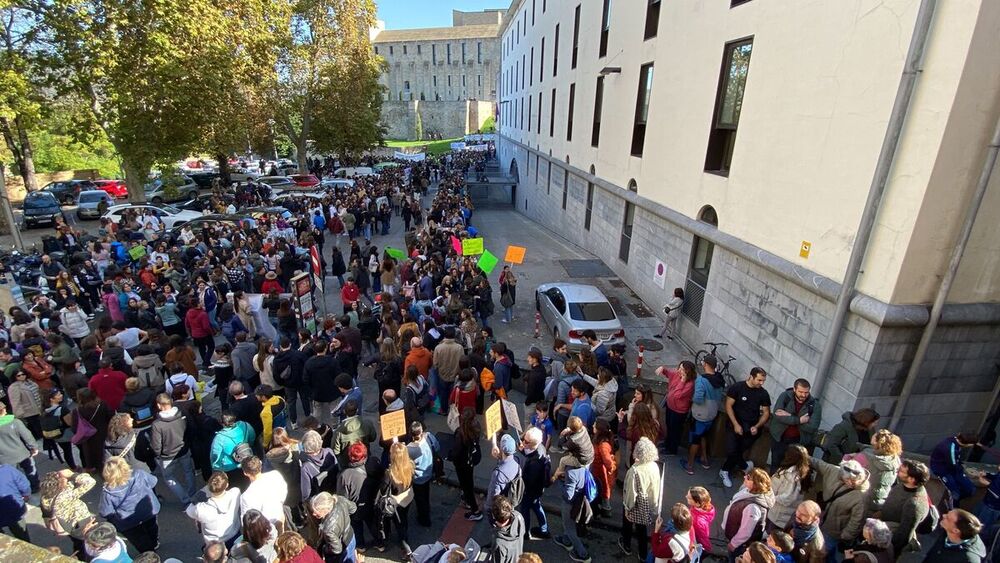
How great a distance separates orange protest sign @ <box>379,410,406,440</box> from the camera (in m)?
5.66

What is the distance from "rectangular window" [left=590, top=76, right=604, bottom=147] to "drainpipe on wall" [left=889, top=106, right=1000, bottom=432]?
42.2 feet

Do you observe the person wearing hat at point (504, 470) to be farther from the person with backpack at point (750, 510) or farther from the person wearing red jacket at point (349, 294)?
the person wearing red jacket at point (349, 294)

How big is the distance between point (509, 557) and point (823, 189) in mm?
6900

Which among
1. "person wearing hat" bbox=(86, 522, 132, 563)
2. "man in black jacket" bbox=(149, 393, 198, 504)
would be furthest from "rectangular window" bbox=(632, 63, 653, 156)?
"person wearing hat" bbox=(86, 522, 132, 563)

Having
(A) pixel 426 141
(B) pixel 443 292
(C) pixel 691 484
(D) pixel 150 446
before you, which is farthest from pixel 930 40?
(A) pixel 426 141

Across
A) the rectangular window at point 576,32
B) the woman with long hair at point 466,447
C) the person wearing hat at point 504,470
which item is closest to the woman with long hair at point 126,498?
the woman with long hair at point 466,447

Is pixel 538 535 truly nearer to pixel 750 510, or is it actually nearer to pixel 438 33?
pixel 750 510

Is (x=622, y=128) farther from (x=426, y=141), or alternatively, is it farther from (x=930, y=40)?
(x=426, y=141)

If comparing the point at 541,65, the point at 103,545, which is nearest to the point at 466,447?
the point at 103,545

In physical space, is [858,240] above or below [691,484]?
above

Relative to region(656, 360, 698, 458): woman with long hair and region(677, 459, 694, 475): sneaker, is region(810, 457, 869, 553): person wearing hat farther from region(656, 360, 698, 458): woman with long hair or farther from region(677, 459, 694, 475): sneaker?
region(677, 459, 694, 475): sneaker

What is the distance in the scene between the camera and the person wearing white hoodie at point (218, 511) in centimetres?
469

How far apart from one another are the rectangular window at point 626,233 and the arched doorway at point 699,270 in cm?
396

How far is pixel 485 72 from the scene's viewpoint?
289ft
